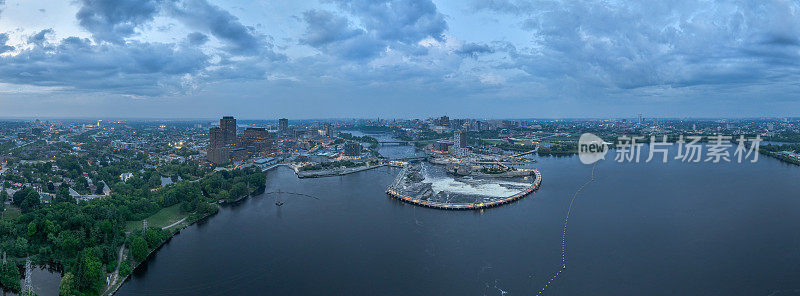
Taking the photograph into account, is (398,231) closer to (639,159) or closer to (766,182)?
(766,182)

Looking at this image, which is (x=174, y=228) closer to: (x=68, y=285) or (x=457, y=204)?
(x=68, y=285)

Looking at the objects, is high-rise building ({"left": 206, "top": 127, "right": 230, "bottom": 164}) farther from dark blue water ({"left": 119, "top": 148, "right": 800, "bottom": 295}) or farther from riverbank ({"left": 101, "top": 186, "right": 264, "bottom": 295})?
dark blue water ({"left": 119, "top": 148, "right": 800, "bottom": 295})

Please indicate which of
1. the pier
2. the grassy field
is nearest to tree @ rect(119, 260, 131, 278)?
the grassy field

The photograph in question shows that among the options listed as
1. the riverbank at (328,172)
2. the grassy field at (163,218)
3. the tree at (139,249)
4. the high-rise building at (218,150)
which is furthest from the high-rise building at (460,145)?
the tree at (139,249)

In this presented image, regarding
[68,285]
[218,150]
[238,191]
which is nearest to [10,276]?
[68,285]

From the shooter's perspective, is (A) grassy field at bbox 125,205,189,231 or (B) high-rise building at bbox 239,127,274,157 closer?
(A) grassy field at bbox 125,205,189,231
